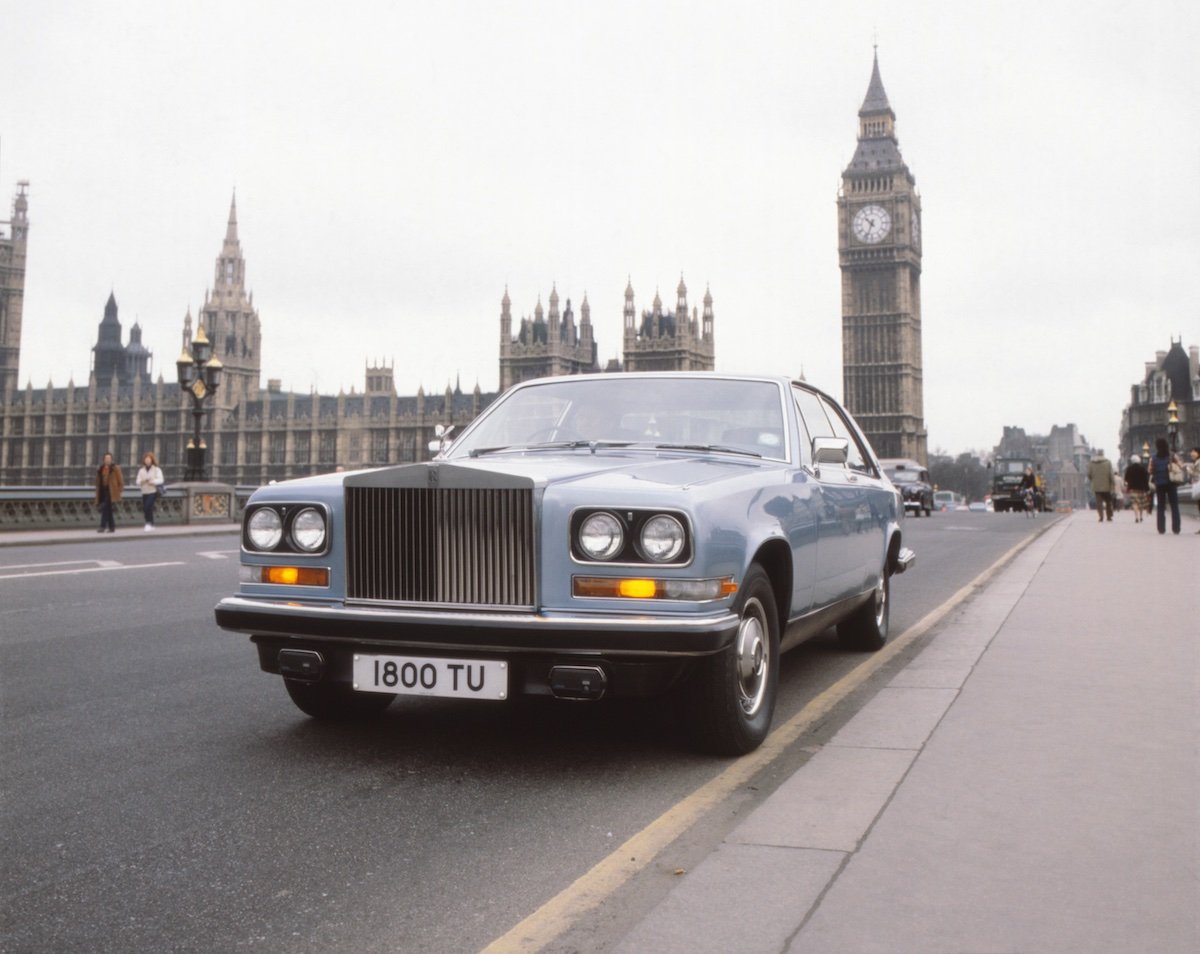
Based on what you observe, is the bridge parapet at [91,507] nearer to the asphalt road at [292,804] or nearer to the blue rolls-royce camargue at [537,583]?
the asphalt road at [292,804]

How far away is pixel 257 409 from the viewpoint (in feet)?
360

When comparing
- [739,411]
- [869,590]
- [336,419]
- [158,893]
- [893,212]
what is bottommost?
[158,893]

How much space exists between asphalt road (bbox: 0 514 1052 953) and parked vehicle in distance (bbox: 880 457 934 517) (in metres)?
35.2

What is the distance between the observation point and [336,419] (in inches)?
4003

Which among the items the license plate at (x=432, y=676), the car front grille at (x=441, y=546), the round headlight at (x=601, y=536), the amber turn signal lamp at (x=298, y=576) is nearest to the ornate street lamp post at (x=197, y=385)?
the amber turn signal lamp at (x=298, y=576)

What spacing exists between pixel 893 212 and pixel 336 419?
63.7 meters

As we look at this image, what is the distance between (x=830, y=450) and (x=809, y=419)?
74cm

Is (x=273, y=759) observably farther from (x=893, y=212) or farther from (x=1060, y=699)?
(x=893, y=212)

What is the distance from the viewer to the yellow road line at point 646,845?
2539 millimetres

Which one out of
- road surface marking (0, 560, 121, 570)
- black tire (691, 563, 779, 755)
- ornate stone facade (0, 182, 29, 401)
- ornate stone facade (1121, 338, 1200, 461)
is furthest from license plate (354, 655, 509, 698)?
ornate stone facade (0, 182, 29, 401)

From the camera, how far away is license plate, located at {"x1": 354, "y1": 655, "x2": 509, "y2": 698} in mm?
3736

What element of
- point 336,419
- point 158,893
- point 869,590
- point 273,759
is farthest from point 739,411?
point 336,419

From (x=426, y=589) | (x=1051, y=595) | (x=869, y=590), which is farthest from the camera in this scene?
(x=1051, y=595)

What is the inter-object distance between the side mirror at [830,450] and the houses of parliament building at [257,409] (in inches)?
3579
